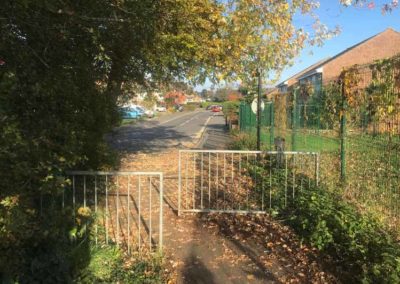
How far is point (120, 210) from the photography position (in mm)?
7121

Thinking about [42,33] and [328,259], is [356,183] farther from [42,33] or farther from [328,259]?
[42,33]

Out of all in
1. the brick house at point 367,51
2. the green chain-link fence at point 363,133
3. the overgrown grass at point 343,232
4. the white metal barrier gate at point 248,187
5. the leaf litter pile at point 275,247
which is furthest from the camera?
the brick house at point 367,51

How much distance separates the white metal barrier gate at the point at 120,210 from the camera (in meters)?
5.21

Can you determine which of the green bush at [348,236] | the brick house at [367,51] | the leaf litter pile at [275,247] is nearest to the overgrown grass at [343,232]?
the green bush at [348,236]

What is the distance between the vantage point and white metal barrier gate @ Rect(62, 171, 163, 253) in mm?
5211

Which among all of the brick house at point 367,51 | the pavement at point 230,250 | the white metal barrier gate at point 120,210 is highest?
the brick house at point 367,51

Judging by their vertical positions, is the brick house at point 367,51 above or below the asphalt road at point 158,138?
above

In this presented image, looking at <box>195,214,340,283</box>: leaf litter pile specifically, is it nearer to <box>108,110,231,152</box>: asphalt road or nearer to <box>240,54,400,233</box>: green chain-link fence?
<box>240,54,400,233</box>: green chain-link fence

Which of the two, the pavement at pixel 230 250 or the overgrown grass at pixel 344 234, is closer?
the overgrown grass at pixel 344 234

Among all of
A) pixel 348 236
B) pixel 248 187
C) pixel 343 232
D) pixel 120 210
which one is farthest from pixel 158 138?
pixel 348 236

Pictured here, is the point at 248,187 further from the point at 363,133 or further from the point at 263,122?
the point at 263,122

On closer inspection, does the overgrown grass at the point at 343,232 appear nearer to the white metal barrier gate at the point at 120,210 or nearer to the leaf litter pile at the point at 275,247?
the leaf litter pile at the point at 275,247

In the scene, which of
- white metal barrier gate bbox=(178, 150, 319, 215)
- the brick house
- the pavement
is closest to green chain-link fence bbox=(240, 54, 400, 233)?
white metal barrier gate bbox=(178, 150, 319, 215)

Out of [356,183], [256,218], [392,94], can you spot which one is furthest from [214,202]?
[392,94]
